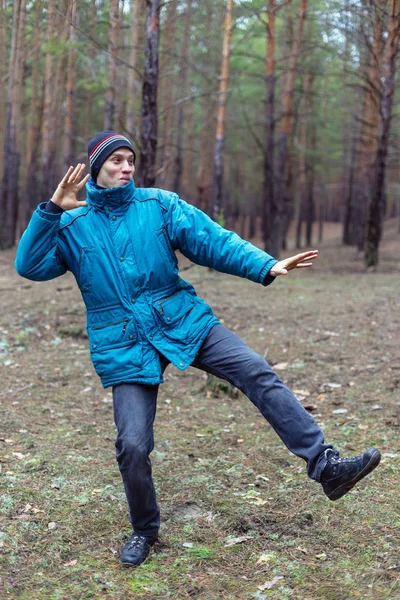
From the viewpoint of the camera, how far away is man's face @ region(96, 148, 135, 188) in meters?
3.40

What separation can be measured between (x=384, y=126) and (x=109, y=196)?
1454 centimetres

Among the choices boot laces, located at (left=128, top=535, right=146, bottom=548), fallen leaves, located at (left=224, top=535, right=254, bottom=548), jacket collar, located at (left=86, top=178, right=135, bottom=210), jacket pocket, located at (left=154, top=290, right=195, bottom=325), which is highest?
jacket collar, located at (left=86, top=178, right=135, bottom=210)

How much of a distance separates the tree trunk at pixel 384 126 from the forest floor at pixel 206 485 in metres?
8.98

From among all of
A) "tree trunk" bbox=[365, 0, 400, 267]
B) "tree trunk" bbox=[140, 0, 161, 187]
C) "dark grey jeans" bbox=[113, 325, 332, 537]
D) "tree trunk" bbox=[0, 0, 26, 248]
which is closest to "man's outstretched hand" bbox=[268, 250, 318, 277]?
"dark grey jeans" bbox=[113, 325, 332, 537]

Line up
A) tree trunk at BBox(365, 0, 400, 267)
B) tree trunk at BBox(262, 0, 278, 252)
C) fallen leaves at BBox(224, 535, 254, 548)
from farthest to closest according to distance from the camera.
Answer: tree trunk at BBox(262, 0, 278, 252)
tree trunk at BBox(365, 0, 400, 267)
fallen leaves at BBox(224, 535, 254, 548)

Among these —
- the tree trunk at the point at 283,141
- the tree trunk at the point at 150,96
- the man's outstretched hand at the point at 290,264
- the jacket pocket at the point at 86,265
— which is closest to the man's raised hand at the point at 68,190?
the jacket pocket at the point at 86,265

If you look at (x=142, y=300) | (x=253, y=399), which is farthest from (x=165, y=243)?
(x=253, y=399)

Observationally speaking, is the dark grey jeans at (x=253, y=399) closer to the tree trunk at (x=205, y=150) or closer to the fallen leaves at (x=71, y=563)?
the fallen leaves at (x=71, y=563)

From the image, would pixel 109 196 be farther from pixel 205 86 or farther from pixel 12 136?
pixel 205 86

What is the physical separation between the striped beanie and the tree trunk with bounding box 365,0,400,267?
44.4 feet

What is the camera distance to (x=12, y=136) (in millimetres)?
21703

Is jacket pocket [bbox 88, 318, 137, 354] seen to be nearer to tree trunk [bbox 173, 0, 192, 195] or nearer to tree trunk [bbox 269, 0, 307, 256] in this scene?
tree trunk [bbox 269, 0, 307, 256]

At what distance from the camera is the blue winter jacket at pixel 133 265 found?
331 centimetres

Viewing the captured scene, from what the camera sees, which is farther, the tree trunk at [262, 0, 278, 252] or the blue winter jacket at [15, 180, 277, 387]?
the tree trunk at [262, 0, 278, 252]
